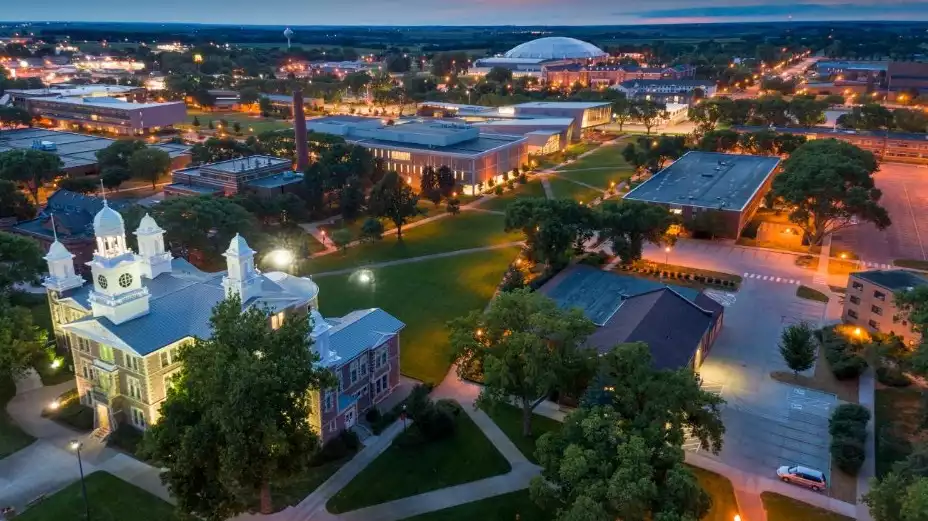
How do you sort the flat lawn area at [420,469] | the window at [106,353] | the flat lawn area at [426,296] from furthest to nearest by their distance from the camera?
the flat lawn area at [426,296] → the window at [106,353] → the flat lawn area at [420,469]

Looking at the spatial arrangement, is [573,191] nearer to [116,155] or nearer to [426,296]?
[426,296]

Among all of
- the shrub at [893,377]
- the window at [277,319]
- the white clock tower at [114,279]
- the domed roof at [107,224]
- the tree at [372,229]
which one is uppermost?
the domed roof at [107,224]

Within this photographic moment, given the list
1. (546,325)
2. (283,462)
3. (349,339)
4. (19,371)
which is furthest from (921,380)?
(19,371)

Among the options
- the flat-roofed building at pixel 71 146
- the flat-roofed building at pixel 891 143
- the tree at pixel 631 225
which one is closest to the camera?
the tree at pixel 631 225

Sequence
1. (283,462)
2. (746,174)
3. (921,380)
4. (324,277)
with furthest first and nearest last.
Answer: (746,174) → (324,277) → (921,380) → (283,462)

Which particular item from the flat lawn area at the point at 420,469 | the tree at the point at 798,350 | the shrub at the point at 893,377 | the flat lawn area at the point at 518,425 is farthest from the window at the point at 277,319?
the shrub at the point at 893,377

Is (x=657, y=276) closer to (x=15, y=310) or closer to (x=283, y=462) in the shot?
(x=283, y=462)

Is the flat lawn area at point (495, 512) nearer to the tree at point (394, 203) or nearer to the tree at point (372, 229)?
the tree at point (372, 229)
